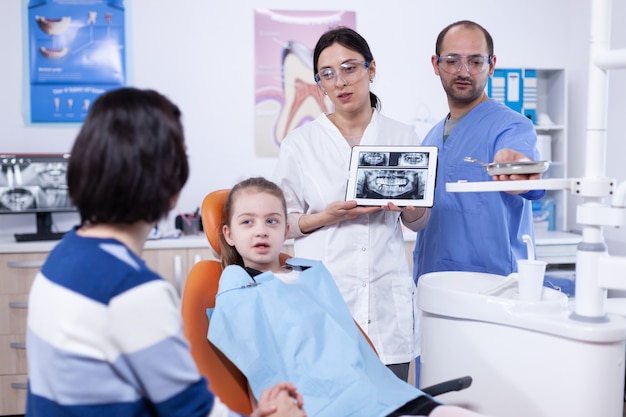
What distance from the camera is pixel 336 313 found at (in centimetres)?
143

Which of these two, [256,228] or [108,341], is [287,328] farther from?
[108,341]

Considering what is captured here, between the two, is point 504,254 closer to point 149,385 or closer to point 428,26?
point 149,385

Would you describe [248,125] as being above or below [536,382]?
above

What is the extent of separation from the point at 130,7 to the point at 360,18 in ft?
3.88

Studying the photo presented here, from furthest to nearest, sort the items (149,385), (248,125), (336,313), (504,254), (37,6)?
(248,125), (37,6), (504,254), (336,313), (149,385)

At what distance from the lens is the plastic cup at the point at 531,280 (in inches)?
45.4

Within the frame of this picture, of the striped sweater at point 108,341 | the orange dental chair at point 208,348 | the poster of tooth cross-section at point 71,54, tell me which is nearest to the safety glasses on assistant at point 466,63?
the orange dental chair at point 208,348

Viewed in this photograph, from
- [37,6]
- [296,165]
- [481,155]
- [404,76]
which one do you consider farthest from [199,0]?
[481,155]

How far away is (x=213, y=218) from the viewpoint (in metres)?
1.51

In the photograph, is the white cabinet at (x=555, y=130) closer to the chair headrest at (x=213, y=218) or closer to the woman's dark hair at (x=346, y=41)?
the woman's dark hair at (x=346, y=41)

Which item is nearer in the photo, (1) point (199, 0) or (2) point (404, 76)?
(1) point (199, 0)

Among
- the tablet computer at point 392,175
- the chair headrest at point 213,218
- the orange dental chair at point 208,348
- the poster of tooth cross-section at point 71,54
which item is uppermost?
the poster of tooth cross-section at point 71,54

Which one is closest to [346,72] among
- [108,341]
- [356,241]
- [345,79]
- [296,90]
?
[345,79]

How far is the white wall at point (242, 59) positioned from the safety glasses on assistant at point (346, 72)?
1.54 metres
